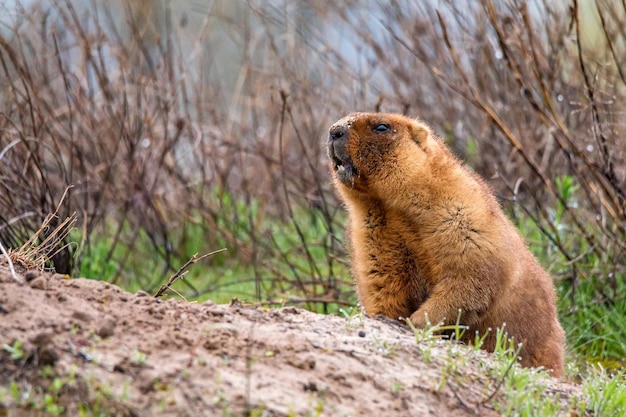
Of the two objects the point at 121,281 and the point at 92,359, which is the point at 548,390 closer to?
the point at 92,359

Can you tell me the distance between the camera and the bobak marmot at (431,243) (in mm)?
4449

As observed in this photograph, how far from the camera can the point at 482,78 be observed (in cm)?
839

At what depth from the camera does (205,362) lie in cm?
336

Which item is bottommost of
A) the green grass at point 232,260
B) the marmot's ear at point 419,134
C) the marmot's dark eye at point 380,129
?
the green grass at point 232,260

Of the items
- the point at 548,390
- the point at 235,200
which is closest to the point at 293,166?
the point at 235,200

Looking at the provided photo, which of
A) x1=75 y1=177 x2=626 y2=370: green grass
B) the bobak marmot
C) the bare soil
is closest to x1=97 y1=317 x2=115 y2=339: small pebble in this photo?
the bare soil

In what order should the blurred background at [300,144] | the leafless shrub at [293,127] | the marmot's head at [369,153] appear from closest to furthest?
1. the marmot's head at [369,153]
2. the blurred background at [300,144]
3. the leafless shrub at [293,127]

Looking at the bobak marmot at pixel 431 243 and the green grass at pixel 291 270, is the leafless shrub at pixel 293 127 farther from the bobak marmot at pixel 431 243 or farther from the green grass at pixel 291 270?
the bobak marmot at pixel 431 243

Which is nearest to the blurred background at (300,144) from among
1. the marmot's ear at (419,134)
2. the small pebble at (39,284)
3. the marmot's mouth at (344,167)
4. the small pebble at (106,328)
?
the marmot's ear at (419,134)

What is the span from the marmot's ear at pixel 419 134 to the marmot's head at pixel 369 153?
0.04 m

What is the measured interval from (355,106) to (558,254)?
8.28ft

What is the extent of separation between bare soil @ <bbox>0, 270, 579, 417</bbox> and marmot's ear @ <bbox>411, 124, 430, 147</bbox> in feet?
3.59

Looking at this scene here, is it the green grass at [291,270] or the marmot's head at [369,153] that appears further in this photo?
the green grass at [291,270]

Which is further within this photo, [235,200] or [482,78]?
[235,200]
